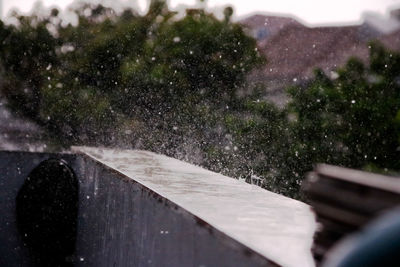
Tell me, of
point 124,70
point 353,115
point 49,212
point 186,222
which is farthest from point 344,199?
point 124,70

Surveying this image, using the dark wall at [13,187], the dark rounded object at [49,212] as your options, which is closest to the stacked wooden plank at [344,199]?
the dark rounded object at [49,212]

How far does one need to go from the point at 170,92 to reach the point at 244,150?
11.6 feet

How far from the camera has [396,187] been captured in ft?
3.07

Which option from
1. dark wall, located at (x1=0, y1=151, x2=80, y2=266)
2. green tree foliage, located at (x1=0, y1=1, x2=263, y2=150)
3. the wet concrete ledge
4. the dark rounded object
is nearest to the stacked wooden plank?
the wet concrete ledge

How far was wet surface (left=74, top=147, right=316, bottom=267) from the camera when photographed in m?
1.67

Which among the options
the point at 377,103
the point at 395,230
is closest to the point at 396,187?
the point at 395,230

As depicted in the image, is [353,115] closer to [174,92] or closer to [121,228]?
[121,228]

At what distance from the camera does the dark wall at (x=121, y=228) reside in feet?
6.40

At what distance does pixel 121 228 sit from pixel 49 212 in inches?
123

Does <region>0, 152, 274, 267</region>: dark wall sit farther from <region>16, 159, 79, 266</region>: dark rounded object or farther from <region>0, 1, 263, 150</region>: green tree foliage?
<region>0, 1, 263, 150</region>: green tree foliage

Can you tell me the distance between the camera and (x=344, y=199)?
3.59 ft

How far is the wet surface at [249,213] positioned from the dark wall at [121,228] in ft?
0.22

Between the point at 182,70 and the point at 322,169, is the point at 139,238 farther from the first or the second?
the point at 182,70

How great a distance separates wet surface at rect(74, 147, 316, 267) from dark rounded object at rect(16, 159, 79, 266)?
114 inches
